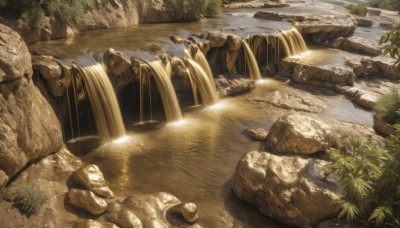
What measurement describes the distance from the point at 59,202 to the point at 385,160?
6013 millimetres

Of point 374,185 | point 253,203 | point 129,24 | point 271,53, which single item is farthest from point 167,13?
point 374,185

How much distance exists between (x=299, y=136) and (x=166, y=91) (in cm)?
461

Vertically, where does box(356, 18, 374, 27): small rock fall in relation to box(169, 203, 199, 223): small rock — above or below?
above

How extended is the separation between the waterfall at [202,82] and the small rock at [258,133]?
2.64 meters

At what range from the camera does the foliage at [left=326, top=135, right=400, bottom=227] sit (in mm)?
5652

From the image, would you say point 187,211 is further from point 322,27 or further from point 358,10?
point 358,10

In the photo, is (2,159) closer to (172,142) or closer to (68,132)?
(68,132)

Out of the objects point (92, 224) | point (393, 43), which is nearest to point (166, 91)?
point (92, 224)

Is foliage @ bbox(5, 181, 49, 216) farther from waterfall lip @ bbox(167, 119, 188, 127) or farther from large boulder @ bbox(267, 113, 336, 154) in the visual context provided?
large boulder @ bbox(267, 113, 336, 154)

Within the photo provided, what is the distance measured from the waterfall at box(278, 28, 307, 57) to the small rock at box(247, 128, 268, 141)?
7443 millimetres

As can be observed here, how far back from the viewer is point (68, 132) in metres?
9.34

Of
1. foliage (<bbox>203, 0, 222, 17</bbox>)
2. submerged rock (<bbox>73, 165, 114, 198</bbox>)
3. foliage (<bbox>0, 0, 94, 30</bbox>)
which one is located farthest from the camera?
foliage (<bbox>203, 0, 222, 17</bbox>)

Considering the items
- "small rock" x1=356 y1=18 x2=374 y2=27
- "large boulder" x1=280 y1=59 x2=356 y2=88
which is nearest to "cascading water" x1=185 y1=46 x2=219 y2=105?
"large boulder" x1=280 y1=59 x2=356 y2=88

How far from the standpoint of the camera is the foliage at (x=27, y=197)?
6.09 m
